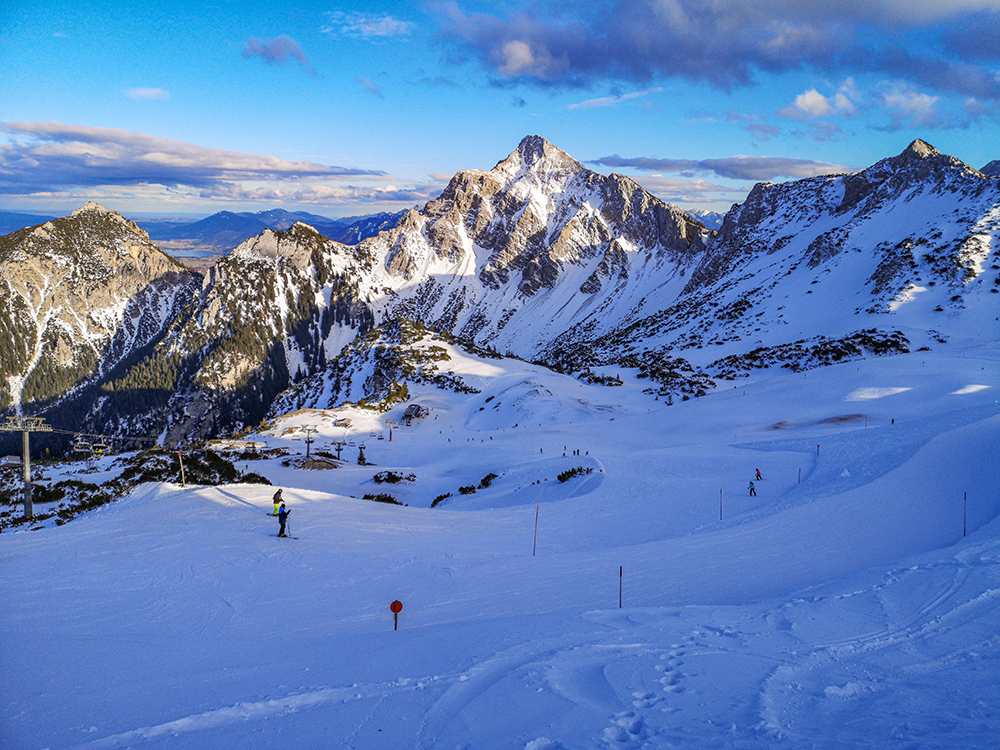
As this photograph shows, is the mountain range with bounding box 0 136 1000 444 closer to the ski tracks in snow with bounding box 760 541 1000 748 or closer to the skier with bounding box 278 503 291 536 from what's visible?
the skier with bounding box 278 503 291 536

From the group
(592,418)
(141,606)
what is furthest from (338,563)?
(592,418)

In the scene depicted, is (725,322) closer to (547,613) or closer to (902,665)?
(547,613)

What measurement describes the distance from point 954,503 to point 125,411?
668 ft

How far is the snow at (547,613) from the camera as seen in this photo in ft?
21.5

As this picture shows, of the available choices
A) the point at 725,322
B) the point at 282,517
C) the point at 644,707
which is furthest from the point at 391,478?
the point at 725,322

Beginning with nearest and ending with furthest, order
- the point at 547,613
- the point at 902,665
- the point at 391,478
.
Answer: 1. the point at 902,665
2. the point at 547,613
3. the point at 391,478

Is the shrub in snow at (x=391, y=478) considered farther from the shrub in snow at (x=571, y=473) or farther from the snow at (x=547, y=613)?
the shrub in snow at (x=571, y=473)

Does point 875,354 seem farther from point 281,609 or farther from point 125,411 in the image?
point 125,411

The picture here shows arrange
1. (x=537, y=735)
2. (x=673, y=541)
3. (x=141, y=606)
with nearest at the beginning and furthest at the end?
(x=537, y=735), (x=141, y=606), (x=673, y=541)

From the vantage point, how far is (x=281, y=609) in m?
11.3

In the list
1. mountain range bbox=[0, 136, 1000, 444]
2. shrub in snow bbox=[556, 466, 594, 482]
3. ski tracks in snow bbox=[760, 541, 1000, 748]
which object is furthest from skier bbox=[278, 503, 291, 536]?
mountain range bbox=[0, 136, 1000, 444]

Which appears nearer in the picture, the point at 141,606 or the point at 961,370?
the point at 141,606

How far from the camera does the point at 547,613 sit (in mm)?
10602

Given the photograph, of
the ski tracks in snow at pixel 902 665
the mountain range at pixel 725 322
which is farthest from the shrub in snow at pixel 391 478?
the mountain range at pixel 725 322
